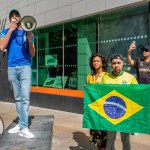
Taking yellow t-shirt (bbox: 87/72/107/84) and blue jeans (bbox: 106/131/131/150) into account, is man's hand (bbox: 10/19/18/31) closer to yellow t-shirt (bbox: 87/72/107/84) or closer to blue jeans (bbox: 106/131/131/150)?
yellow t-shirt (bbox: 87/72/107/84)

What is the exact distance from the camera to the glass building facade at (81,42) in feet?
23.1

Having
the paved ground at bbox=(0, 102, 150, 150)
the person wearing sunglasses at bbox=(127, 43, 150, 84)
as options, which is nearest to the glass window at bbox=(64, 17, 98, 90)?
the paved ground at bbox=(0, 102, 150, 150)

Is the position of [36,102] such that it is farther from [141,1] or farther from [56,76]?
[141,1]

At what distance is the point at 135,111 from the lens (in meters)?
3.68

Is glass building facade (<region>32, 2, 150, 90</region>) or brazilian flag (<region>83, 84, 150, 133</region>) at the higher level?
glass building facade (<region>32, 2, 150, 90</region>)

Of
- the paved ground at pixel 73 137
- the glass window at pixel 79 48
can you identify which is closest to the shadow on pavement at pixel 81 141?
the paved ground at pixel 73 137

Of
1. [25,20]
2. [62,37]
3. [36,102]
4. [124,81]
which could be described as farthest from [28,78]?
[36,102]

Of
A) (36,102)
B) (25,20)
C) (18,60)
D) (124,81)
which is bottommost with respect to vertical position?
(36,102)

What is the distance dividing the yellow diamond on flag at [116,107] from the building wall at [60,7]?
3699mm

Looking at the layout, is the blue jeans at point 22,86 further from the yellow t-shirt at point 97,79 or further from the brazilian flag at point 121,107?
the brazilian flag at point 121,107

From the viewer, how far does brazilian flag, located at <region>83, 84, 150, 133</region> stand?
3.65 meters

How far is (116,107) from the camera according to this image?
12.3 ft

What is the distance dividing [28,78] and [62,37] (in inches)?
168

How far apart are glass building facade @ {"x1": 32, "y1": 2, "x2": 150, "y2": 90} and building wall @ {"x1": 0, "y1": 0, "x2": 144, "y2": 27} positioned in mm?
214
